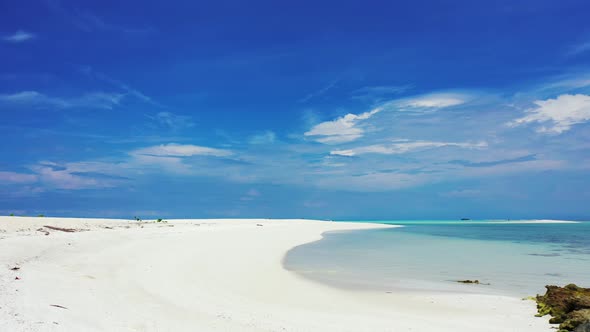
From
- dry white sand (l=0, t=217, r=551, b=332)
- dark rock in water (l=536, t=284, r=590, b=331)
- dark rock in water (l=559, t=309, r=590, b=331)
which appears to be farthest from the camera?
dark rock in water (l=536, t=284, r=590, b=331)

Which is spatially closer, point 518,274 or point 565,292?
point 565,292

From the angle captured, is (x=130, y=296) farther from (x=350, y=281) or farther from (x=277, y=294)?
(x=350, y=281)

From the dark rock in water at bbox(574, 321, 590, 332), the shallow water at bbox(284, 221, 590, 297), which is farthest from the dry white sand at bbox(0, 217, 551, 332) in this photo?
the shallow water at bbox(284, 221, 590, 297)

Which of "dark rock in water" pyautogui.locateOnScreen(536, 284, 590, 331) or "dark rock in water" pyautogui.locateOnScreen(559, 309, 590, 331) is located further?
"dark rock in water" pyautogui.locateOnScreen(536, 284, 590, 331)

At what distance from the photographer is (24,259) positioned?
13.4 metres

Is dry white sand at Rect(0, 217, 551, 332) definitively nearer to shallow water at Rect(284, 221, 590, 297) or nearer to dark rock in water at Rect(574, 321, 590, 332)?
dark rock in water at Rect(574, 321, 590, 332)

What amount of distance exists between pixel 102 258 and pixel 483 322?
542 inches

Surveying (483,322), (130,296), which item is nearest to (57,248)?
(130,296)

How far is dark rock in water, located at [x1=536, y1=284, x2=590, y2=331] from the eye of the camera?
8.23 metres

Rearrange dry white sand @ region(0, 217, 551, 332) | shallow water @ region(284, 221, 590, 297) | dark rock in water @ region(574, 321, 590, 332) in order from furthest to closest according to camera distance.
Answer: shallow water @ region(284, 221, 590, 297) < dry white sand @ region(0, 217, 551, 332) < dark rock in water @ region(574, 321, 590, 332)

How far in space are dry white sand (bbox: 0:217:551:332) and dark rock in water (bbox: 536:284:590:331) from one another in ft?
1.13

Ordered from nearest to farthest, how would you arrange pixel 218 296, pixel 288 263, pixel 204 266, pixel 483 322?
pixel 483 322, pixel 218 296, pixel 204 266, pixel 288 263

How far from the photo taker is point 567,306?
360 inches

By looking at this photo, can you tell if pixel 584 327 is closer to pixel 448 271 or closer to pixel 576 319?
pixel 576 319
